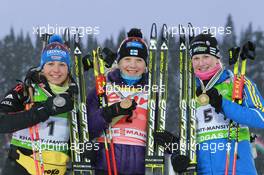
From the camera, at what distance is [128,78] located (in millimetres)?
6227

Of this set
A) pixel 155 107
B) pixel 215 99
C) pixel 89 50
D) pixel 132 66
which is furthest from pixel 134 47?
pixel 89 50

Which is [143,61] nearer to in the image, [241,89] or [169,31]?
[169,31]

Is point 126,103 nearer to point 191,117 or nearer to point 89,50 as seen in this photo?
point 191,117

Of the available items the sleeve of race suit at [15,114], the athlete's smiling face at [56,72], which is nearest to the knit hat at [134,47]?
the athlete's smiling face at [56,72]

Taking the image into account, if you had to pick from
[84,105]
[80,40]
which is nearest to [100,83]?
[84,105]

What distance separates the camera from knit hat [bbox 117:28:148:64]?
20.8ft

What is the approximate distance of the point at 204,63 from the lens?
620cm

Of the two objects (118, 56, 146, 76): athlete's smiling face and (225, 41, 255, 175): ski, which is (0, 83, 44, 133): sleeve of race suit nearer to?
(118, 56, 146, 76): athlete's smiling face

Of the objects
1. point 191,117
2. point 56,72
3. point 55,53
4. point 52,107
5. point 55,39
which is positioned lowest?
point 191,117

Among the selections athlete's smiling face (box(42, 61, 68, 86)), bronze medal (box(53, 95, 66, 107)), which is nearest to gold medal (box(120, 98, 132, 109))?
bronze medal (box(53, 95, 66, 107))

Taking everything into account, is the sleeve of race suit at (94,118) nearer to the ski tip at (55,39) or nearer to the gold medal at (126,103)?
the gold medal at (126,103)

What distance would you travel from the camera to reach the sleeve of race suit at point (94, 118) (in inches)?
241

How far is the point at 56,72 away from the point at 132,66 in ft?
2.72

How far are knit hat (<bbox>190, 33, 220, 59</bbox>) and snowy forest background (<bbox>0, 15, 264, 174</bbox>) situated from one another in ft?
61.5
